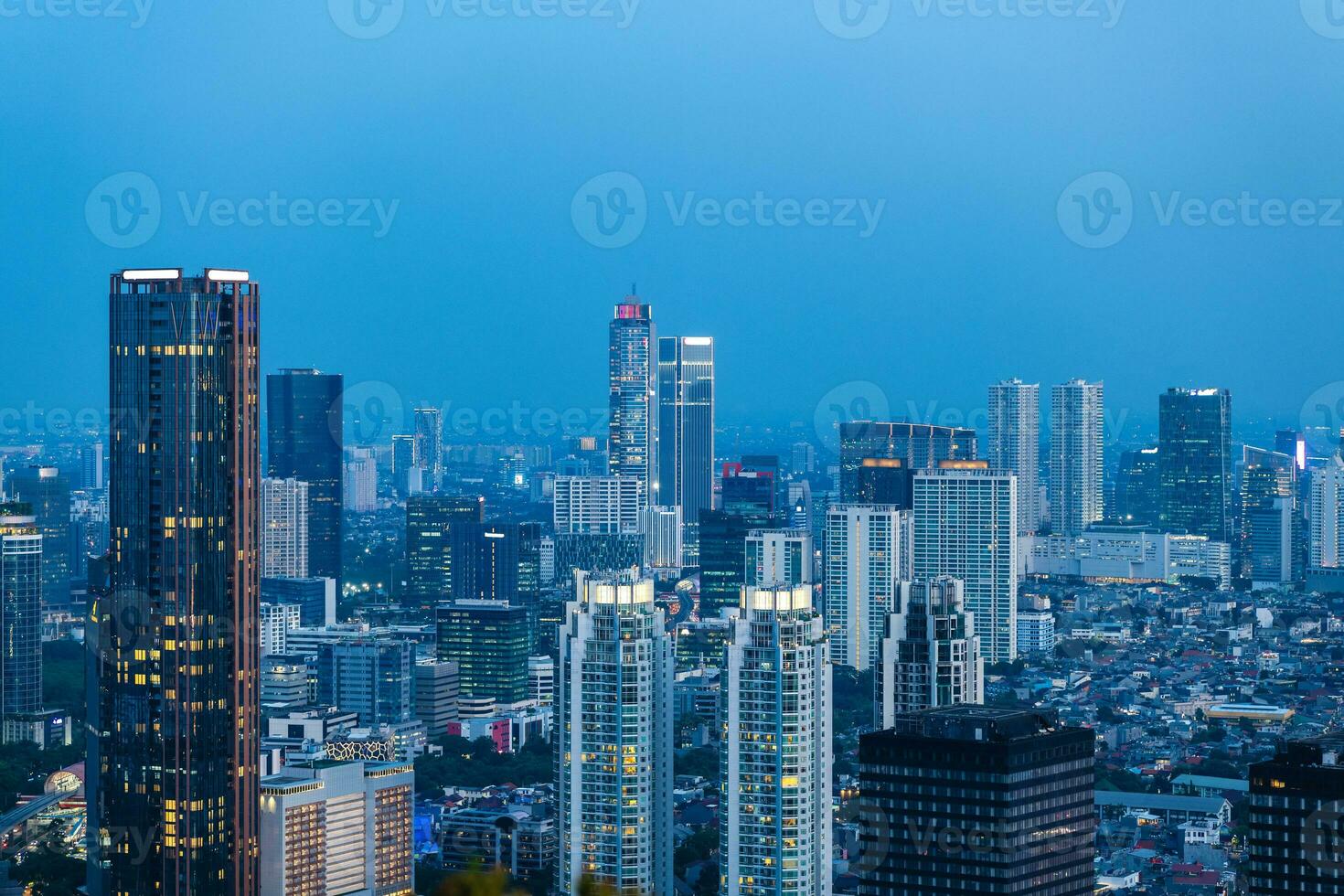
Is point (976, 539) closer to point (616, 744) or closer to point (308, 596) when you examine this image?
point (308, 596)

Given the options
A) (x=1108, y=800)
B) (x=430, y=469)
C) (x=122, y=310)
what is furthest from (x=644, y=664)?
(x=430, y=469)

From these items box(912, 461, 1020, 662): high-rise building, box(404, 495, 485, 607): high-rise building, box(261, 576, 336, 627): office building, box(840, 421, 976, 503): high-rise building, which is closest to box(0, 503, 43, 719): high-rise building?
box(261, 576, 336, 627): office building

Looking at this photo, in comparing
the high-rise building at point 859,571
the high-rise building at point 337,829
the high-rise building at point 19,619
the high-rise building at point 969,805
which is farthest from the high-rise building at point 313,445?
the high-rise building at point 969,805

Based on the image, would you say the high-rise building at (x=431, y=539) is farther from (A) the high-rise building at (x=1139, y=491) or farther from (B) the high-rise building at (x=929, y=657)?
(B) the high-rise building at (x=929, y=657)

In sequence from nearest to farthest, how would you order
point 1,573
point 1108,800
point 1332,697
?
point 1108,800
point 1,573
point 1332,697

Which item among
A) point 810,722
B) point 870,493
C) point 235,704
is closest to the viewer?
point 810,722

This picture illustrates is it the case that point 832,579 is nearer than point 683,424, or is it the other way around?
point 832,579

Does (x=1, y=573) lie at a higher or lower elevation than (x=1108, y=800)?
higher

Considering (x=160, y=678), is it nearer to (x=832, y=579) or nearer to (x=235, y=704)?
(x=235, y=704)
